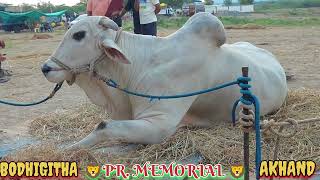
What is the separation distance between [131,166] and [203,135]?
0.76 m

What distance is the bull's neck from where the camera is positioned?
3.84m

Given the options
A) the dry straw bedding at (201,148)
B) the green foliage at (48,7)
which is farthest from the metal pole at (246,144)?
the green foliage at (48,7)

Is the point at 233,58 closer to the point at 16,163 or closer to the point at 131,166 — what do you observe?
the point at 131,166

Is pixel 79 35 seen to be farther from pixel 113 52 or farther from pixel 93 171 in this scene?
pixel 93 171

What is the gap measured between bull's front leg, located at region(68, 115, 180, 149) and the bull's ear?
0.46m

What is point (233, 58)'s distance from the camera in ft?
13.6

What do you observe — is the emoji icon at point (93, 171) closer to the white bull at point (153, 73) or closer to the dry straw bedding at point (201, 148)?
the dry straw bedding at point (201, 148)

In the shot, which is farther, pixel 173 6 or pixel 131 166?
pixel 173 6

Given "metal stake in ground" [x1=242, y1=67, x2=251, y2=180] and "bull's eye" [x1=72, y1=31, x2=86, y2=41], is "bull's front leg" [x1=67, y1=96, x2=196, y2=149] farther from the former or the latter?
"metal stake in ground" [x1=242, y1=67, x2=251, y2=180]

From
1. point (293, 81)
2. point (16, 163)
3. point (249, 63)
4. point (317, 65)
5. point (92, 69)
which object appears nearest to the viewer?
point (16, 163)

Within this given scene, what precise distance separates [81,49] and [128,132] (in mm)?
713

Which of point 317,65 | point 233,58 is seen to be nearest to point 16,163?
point 233,58

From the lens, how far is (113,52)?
367 centimetres

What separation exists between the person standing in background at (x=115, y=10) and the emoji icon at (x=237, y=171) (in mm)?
2766
